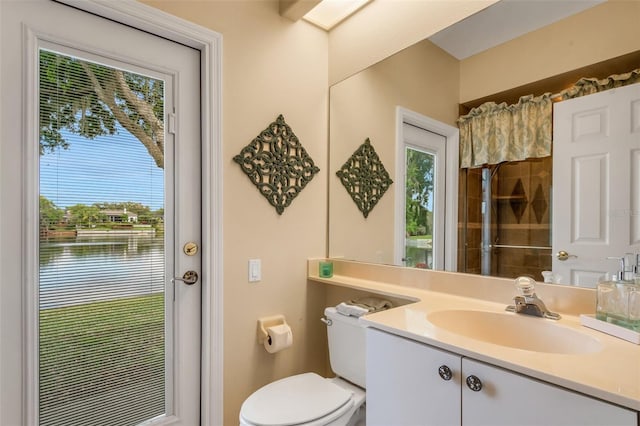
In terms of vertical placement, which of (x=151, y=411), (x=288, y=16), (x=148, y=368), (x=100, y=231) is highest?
(x=288, y=16)

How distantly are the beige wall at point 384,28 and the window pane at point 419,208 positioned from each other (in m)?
0.56

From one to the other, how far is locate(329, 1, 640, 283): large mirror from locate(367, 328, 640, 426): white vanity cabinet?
1.89 ft

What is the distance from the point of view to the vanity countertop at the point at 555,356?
0.70 metres

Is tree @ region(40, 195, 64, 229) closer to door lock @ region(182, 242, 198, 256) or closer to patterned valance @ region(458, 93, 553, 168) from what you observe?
door lock @ region(182, 242, 198, 256)

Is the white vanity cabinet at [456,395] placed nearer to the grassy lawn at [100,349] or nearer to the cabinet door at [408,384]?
the cabinet door at [408,384]

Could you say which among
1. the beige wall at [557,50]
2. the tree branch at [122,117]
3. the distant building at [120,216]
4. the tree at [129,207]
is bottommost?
the distant building at [120,216]

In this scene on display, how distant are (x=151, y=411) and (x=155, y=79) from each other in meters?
1.46

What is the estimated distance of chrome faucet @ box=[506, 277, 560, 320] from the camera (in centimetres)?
114

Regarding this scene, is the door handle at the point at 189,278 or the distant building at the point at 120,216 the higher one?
the distant building at the point at 120,216

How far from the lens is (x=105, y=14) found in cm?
133

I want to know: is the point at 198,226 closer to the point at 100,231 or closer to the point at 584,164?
the point at 100,231

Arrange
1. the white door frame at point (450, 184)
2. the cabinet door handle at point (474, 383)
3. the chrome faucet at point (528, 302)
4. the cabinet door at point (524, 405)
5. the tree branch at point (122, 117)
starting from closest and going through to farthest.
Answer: the cabinet door at point (524, 405) → the cabinet door handle at point (474, 383) → the chrome faucet at point (528, 302) → the tree branch at point (122, 117) → the white door frame at point (450, 184)

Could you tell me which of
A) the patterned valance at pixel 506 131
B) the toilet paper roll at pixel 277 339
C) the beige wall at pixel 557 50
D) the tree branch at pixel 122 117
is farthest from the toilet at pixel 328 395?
the beige wall at pixel 557 50

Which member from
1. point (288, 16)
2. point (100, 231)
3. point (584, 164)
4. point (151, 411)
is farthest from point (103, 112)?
point (584, 164)
